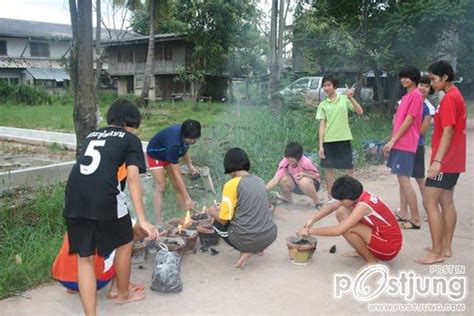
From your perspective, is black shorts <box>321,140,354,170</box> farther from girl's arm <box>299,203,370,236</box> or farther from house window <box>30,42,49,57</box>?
house window <box>30,42,49,57</box>

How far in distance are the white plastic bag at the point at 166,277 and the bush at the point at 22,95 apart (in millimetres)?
22673

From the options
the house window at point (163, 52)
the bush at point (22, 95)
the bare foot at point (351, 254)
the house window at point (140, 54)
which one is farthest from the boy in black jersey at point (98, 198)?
the house window at point (140, 54)

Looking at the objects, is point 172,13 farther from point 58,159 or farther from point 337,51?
point 58,159

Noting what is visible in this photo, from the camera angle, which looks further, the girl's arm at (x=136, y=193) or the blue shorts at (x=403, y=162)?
the blue shorts at (x=403, y=162)

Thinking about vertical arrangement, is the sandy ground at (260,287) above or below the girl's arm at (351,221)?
below

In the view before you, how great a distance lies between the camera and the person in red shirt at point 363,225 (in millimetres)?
3619


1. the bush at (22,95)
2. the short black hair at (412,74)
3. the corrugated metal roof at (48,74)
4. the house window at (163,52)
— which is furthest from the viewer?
the corrugated metal roof at (48,74)

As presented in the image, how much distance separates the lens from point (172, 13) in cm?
2417

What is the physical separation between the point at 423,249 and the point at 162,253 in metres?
2.52

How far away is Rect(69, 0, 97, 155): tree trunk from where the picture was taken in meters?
5.43

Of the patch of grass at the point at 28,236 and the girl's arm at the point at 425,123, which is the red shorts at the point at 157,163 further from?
the girl's arm at the point at 425,123

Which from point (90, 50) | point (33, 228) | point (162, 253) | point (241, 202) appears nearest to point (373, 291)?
point (241, 202)

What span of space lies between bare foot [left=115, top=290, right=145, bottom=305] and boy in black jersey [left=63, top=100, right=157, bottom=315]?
1.24 ft

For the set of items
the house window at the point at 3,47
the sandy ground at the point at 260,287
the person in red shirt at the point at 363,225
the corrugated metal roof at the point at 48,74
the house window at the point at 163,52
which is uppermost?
the house window at the point at 3,47
